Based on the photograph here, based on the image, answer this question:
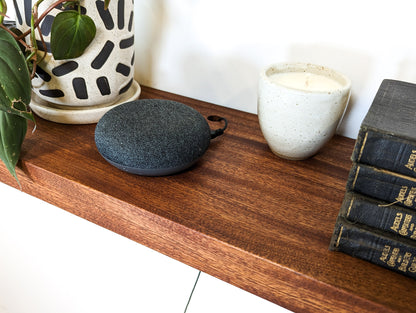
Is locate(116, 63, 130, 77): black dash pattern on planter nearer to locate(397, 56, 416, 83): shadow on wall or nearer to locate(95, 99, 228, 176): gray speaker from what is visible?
locate(95, 99, 228, 176): gray speaker

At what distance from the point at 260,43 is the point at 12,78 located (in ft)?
1.24

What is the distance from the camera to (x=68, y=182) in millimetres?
494

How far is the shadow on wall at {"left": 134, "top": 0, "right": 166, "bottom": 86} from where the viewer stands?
699mm

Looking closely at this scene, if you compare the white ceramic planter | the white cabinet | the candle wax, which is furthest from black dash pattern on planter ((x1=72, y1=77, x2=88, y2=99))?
the candle wax

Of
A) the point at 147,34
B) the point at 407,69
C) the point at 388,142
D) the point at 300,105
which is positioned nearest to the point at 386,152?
the point at 388,142

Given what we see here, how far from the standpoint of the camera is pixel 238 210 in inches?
18.3

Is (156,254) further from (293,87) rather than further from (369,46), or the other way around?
(369,46)

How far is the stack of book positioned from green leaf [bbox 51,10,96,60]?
372 millimetres

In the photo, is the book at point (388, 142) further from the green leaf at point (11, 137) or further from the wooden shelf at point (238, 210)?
the green leaf at point (11, 137)

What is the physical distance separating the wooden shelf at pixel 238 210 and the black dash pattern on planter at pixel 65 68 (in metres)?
0.10

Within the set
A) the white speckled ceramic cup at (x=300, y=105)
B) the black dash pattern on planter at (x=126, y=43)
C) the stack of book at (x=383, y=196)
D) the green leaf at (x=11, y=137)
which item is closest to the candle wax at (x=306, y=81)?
the white speckled ceramic cup at (x=300, y=105)

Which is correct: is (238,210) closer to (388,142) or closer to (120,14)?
(388,142)

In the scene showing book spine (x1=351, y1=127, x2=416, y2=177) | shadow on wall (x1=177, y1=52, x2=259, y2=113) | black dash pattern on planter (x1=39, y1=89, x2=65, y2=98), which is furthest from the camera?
shadow on wall (x1=177, y1=52, x2=259, y2=113)

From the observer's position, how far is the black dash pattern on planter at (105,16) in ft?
1.73
